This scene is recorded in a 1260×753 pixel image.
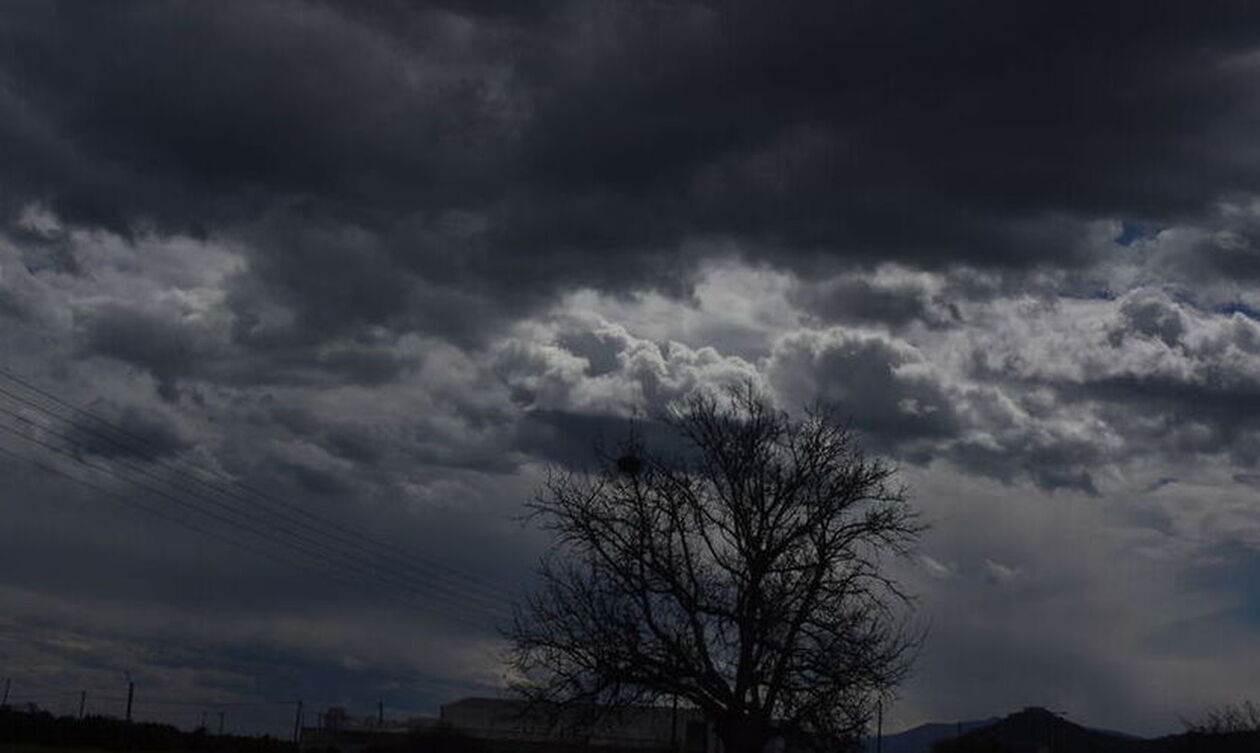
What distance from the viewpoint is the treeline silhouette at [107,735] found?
5416 cm

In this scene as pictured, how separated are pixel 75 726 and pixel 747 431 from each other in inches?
1415

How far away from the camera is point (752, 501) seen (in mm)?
34250

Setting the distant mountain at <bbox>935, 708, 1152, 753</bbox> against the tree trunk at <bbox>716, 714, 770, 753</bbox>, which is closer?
the tree trunk at <bbox>716, 714, 770, 753</bbox>

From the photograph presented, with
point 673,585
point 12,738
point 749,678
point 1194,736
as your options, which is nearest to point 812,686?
point 749,678

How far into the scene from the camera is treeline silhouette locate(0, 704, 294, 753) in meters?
54.2

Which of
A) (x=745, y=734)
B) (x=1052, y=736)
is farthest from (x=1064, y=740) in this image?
(x=745, y=734)

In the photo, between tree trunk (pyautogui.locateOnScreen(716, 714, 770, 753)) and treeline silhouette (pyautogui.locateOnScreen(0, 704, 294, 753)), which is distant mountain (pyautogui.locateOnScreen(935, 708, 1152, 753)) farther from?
tree trunk (pyautogui.locateOnScreen(716, 714, 770, 753))

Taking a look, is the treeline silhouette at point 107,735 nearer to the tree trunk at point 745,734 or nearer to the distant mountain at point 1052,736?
the tree trunk at point 745,734

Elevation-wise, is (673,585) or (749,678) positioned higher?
(673,585)

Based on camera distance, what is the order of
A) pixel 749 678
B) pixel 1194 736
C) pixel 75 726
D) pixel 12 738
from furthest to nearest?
1. pixel 1194 736
2. pixel 75 726
3. pixel 12 738
4. pixel 749 678

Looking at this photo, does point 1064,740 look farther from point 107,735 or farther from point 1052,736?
point 107,735

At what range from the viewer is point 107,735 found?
188ft

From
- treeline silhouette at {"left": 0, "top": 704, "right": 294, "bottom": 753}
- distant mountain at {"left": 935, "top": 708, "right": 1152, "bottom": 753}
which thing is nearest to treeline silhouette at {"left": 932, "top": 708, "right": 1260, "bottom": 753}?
distant mountain at {"left": 935, "top": 708, "right": 1152, "bottom": 753}

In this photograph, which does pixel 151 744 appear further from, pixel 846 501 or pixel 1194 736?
pixel 1194 736
